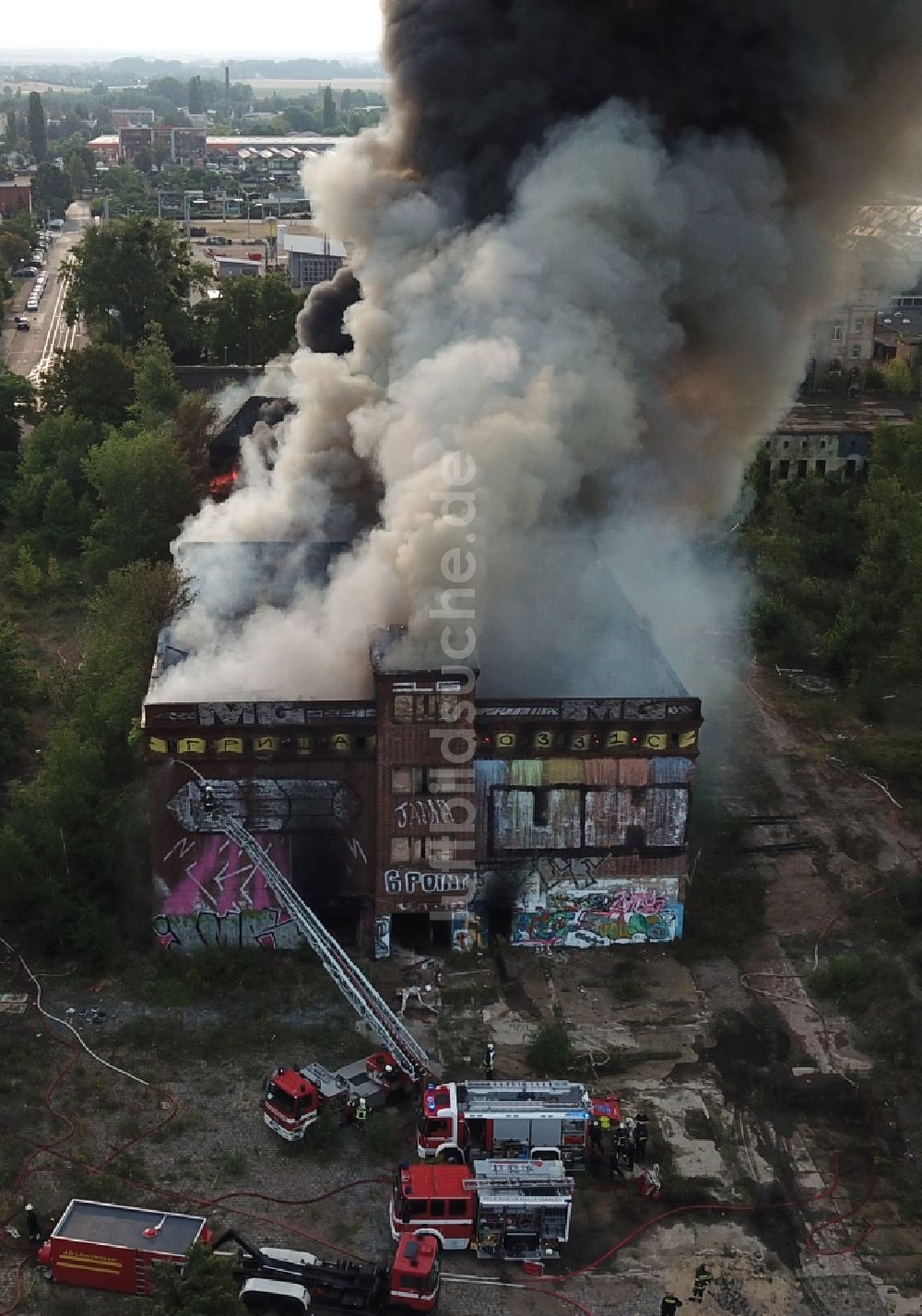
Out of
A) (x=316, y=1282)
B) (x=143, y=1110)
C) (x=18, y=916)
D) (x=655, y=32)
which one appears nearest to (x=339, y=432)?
(x=655, y=32)

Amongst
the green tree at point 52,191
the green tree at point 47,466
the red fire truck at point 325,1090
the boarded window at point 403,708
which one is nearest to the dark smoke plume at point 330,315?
the green tree at point 47,466

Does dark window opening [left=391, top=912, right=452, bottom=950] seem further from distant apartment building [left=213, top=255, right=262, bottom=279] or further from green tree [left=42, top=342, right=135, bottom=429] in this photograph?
distant apartment building [left=213, top=255, right=262, bottom=279]

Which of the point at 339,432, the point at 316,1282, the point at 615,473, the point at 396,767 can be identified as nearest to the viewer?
the point at 316,1282

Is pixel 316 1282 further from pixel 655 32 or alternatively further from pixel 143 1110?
pixel 655 32

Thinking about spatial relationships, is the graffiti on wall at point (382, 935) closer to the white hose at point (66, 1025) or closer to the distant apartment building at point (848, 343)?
the white hose at point (66, 1025)

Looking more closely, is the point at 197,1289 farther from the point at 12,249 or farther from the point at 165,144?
the point at 165,144

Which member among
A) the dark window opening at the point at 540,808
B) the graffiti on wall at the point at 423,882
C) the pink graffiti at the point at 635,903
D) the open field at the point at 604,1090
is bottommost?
the open field at the point at 604,1090
